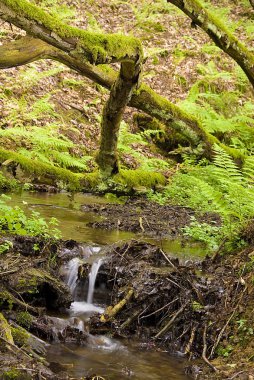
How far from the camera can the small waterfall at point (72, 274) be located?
5246mm

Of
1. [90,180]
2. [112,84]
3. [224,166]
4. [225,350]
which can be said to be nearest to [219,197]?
[224,166]

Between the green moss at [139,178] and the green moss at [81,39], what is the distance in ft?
9.69

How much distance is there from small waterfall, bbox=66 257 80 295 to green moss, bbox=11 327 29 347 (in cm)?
139

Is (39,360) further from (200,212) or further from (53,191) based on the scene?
(53,191)

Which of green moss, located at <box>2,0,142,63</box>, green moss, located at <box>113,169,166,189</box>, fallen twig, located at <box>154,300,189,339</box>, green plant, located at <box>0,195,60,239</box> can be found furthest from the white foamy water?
green moss, located at <box>113,169,166,189</box>

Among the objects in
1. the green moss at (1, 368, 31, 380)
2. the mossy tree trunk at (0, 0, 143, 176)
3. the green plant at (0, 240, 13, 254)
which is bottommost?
the green plant at (0, 240, 13, 254)

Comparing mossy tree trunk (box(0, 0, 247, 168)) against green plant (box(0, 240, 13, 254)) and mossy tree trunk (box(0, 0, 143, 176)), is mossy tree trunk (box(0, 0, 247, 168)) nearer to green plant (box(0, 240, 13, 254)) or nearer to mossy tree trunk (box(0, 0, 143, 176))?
mossy tree trunk (box(0, 0, 143, 176))

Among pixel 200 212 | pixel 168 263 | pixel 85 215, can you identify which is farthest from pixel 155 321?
pixel 200 212

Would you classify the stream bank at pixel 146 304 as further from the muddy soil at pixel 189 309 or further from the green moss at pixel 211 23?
the green moss at pixel 211 23

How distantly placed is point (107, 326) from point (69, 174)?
4.67m

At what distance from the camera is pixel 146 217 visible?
7891mm

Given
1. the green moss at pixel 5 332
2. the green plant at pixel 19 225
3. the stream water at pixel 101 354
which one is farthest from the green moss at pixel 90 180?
the green moss at pixel 5 332

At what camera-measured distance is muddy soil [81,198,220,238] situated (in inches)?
288

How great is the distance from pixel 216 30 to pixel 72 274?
5473 mm
